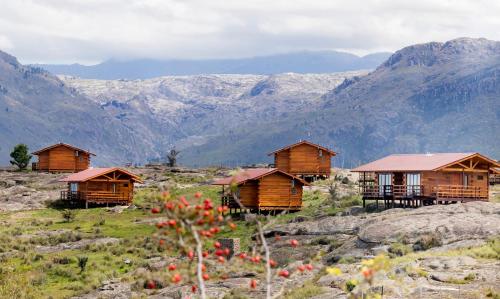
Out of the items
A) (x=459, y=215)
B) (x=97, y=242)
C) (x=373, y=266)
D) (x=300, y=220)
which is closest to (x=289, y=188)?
(x=300, y=220)

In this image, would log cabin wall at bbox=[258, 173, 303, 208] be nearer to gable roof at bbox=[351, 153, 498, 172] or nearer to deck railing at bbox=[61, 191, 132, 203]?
gable roof at bbox=[351, 153, 498, 172]

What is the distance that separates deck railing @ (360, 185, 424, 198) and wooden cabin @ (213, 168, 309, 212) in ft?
28.8

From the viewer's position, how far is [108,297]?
45.5m

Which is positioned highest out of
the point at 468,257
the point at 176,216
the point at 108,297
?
the point at 176,216

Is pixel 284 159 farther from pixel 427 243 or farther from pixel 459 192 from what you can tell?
pixel 427 243

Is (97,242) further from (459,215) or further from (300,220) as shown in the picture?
(459,215)

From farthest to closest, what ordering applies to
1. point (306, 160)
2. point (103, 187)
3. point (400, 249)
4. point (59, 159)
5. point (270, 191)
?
point (59, 159), point (306, 160), point (103, 187), point (270, 191), point (400, 249)

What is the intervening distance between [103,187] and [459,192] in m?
43.3

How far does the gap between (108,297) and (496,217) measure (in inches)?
998

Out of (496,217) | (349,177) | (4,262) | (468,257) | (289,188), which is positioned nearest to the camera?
(468,257)


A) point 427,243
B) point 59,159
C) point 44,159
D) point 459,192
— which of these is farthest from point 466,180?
point 44,159

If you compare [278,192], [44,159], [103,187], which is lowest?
[278,192]

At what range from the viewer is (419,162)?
243ft

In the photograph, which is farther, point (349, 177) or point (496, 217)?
point (349, 177)
